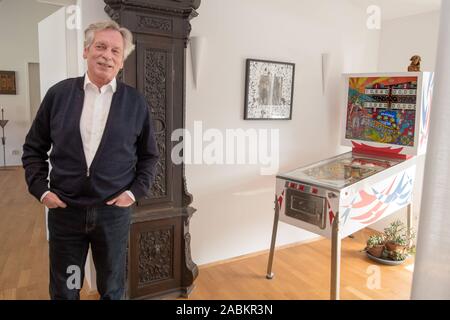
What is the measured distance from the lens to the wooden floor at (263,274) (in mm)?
2824

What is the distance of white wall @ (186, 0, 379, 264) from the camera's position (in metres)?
3.07

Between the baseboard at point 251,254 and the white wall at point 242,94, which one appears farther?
the baseboard at point 251,254

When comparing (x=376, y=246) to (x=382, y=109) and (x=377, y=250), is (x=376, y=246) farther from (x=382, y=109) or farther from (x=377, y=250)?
(x=382, y=109)

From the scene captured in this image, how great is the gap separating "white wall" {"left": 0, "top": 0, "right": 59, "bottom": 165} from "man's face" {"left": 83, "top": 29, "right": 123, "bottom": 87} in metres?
6.66

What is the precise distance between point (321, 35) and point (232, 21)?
1046 millimetres

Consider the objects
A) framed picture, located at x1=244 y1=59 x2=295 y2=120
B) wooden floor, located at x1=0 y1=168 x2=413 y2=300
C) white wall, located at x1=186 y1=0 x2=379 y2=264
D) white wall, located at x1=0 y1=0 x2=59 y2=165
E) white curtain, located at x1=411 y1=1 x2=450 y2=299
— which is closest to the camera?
white curtain, located at x1=411 y1=1 x2=450 y2=299

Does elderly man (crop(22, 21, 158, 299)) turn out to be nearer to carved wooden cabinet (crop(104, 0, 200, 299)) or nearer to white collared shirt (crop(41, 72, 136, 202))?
white collared shirt (crop(41, 72, 136, 202))

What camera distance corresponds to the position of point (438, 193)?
0.82 meters

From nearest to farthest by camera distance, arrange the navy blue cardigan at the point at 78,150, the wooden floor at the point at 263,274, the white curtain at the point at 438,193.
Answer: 1. the white curtain at the point at 438,193
2. the navy blue cardigan at the point at 78,150
3. the wooden floor at the point at 263,274

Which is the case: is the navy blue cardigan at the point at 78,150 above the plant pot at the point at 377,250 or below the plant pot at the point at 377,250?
above

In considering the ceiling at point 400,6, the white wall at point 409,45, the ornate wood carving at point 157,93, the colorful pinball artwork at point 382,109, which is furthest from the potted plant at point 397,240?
the ornate wood carving at point 157,93

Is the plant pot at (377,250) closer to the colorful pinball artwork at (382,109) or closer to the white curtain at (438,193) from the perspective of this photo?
the colorful pinball artwork at (382,109)

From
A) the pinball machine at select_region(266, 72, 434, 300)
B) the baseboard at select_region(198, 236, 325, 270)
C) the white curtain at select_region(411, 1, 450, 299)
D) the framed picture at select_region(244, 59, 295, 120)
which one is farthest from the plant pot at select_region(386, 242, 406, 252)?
the white curtain at select_region(411, 1, 450, 299)

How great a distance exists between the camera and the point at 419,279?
0.86m
